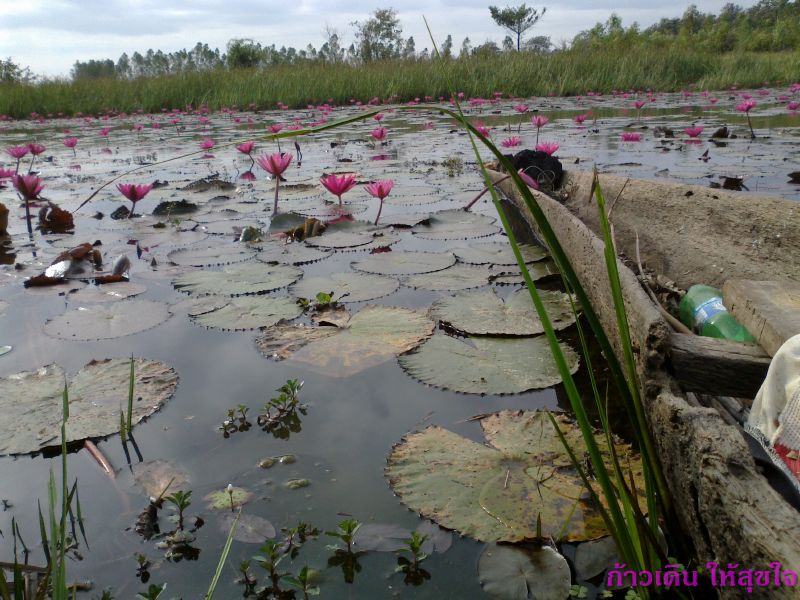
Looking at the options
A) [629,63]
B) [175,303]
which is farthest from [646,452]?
[629,63]

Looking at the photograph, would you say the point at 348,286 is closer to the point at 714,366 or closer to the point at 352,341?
the point at 352,341

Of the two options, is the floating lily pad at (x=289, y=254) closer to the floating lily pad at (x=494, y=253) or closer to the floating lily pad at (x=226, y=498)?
the floating lily pad at (x=494, y=253)

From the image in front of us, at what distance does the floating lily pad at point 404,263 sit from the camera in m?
1.93

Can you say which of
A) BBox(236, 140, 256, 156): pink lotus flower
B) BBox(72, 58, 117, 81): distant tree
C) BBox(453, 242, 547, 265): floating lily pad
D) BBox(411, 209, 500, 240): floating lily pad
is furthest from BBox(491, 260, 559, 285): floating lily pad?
BBox(72, 58, 117, 81): distant tree

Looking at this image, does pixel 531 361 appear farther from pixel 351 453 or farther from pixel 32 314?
pixel 32 314

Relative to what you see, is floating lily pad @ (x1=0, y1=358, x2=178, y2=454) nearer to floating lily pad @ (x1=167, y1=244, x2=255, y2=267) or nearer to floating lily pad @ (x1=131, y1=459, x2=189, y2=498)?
floating lily pad @ (x1=131, y1=459, x2=189, y2=498)

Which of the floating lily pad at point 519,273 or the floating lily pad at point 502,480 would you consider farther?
the floating lily pad at point 519,273

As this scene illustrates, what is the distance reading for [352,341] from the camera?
1.42 metres

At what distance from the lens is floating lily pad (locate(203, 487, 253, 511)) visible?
0.86 m

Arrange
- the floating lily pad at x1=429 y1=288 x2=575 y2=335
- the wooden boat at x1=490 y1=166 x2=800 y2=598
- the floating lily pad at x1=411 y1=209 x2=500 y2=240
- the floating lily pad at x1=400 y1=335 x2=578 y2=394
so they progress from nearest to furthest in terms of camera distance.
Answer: the wooden boat at x1=490 y1=166 x2=800 y2=598, the floating lily pad at x1=400 y1=335 x2=578 y2=394, the floating lily pad at x1=429 y1=288 x2=575 y2=335, the floating lily pad at x1=411 y1=209 x2=500 y2=240

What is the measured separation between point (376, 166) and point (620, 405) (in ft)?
10.9

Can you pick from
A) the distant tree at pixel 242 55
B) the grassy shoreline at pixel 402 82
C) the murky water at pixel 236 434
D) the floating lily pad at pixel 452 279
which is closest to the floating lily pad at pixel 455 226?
the murky water at pixel 236 434

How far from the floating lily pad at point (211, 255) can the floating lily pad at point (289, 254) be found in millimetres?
70

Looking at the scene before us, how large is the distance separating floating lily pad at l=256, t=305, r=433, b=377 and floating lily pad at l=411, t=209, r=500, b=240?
0.83 meters
